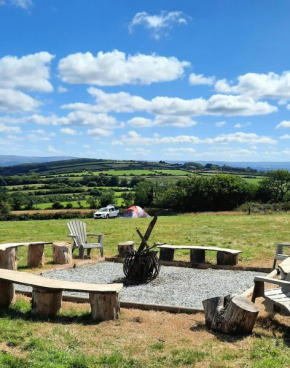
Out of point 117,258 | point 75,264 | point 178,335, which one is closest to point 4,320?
point 178,335

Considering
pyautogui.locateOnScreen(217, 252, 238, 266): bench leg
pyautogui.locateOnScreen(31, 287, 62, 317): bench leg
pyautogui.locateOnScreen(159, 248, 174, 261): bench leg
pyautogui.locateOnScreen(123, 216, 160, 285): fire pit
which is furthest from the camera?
pyautogui.locateOnScreen(159, 248, 174, 261): bench leg

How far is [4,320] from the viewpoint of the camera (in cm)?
527

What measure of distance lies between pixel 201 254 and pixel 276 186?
41.4 m

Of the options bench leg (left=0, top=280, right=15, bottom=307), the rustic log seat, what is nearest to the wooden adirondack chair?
bench leg (left=0, top=280, right=15, bottom=307)

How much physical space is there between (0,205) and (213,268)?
38.8m

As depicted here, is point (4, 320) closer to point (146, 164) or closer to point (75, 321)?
point (75, 321)

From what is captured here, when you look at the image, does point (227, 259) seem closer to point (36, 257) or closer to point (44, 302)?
point (36, 257)

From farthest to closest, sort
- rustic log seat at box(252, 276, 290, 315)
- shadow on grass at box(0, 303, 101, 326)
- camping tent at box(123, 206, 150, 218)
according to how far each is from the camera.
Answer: camping tent at box(123, 206, 150, 218) → shadow on grass at box(0, 303, 101, 326) → rustic log seat at box(252, 276, 290, 315)

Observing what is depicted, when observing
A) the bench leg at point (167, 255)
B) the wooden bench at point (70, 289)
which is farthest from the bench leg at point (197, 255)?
the wooden bench at point (70, 289)

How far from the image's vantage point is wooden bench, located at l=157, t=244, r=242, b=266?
9.88 meters

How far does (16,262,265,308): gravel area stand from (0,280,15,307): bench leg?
1478 millimetres

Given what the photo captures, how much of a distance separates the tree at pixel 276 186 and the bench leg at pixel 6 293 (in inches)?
1699

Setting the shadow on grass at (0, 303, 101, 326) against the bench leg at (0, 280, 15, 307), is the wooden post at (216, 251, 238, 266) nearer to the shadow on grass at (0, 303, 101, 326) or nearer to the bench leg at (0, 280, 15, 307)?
the shadow on grass at (0, 303, 101, 326)

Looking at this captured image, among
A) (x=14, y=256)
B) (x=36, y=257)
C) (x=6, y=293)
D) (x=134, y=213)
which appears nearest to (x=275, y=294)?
(x=6, y=293)
